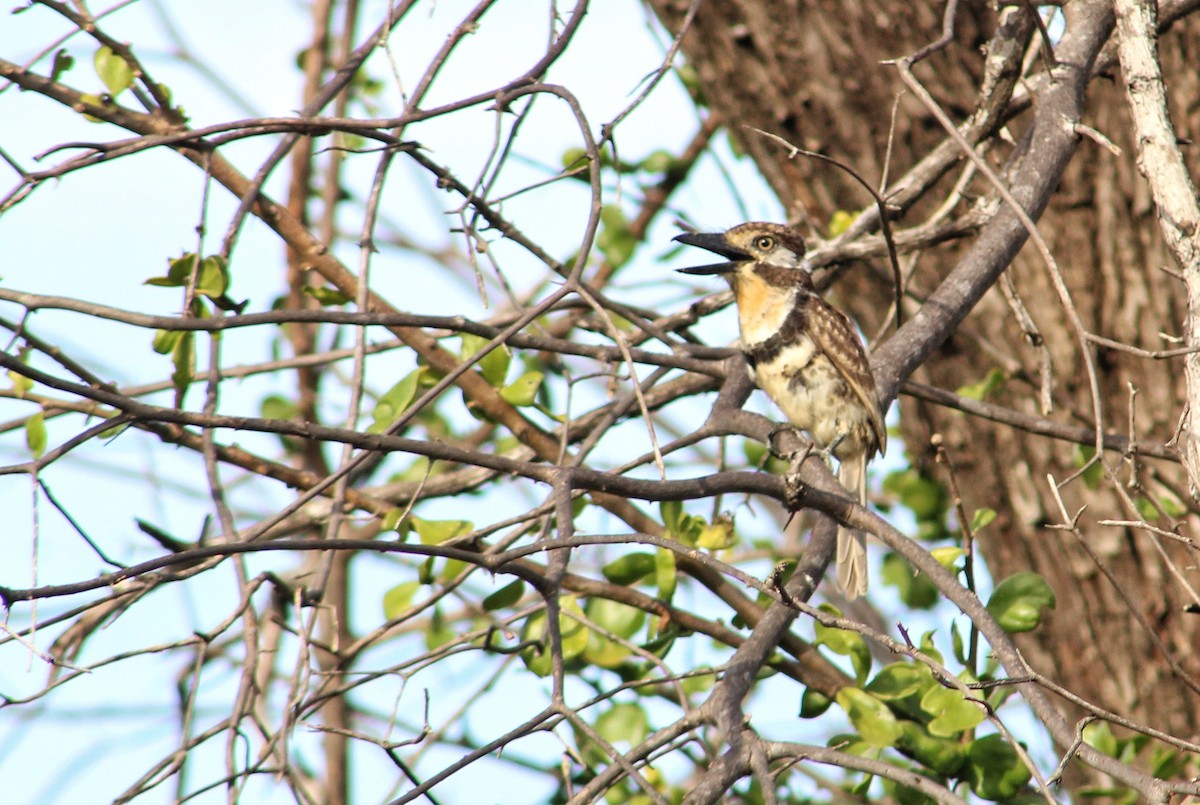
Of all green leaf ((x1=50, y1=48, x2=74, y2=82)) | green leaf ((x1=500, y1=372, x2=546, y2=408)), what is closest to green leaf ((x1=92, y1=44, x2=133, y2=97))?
green leaf ((x1=50, y1=48, x2=74, y2=82))

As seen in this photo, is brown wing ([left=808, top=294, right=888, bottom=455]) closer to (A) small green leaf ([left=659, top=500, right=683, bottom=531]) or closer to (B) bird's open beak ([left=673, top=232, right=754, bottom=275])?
(B) bird's open beak ([left=673, top=232, right=754, bottom=275])

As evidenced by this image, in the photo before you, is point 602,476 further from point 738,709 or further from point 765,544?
point 765,544

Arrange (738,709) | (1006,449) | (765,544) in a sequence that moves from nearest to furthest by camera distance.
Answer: (738,709) → (1006,449) → (765,544)

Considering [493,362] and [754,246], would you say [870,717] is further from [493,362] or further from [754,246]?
Result: [754,246]

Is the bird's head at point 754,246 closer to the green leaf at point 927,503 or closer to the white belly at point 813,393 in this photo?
the white belly at point 813,393

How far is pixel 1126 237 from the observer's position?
384 cm

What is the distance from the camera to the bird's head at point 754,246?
11.6 ft

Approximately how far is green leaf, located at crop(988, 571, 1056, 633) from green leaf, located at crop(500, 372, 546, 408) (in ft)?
4.07

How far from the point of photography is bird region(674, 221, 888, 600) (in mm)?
3334

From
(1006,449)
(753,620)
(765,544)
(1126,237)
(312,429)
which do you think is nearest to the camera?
(312,429)

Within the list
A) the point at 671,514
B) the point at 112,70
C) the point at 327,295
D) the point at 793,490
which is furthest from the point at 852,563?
the point at 112,70

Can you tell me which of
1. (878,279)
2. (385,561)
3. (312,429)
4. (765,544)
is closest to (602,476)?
(312,429)

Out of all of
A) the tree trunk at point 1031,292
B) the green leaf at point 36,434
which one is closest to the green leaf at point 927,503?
the tree trunk at point 1031,292

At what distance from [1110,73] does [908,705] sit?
1.81m
